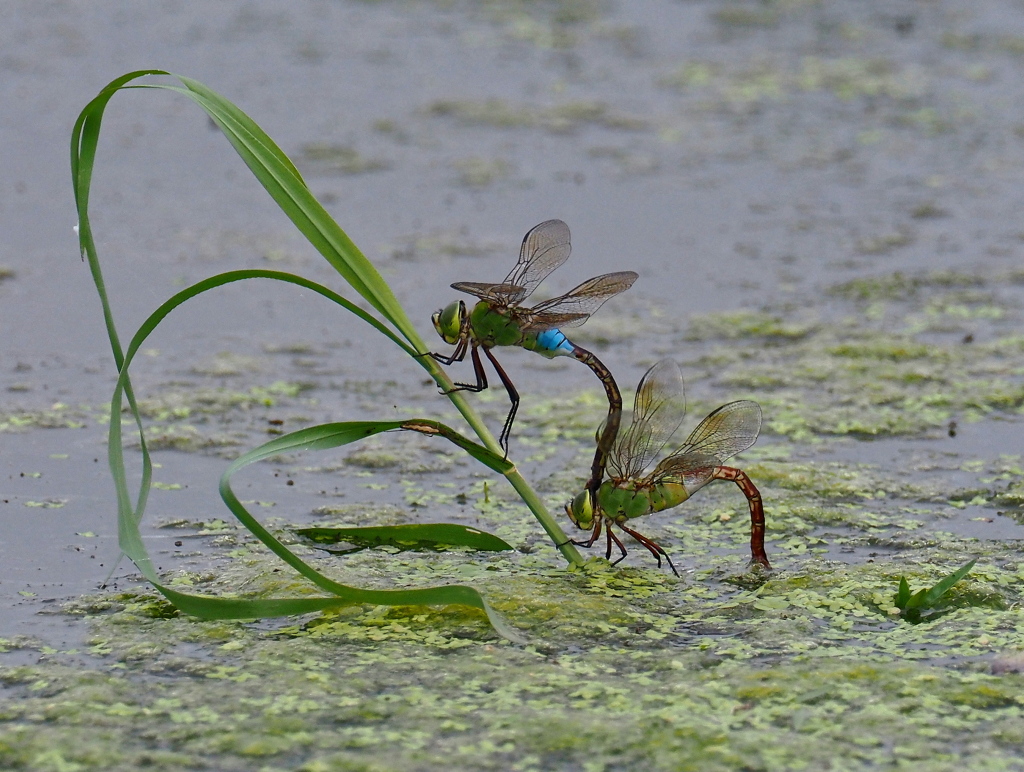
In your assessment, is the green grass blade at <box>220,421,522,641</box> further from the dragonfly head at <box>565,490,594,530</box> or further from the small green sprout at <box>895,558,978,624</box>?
the small green sprout at <box>895,558,978,624</box>

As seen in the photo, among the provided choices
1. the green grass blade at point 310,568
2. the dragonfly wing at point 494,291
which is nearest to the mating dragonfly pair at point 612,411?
the dragonfly wing at point 494,291

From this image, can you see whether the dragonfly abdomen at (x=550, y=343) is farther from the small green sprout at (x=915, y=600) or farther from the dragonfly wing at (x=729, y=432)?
the small green sprout at (x=915, y=600)

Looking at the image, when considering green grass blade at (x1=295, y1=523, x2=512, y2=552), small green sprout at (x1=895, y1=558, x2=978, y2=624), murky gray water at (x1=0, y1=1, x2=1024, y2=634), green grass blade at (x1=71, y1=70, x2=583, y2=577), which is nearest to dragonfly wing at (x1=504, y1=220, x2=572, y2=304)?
green grass blade at (x1=71, y1=70, x2=583, y2=577)

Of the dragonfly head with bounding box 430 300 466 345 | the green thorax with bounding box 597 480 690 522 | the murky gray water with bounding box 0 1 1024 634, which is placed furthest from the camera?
the murky gray water with bounding box 0 1 1024 634

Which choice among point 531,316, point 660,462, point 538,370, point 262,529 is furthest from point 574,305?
point 538,370

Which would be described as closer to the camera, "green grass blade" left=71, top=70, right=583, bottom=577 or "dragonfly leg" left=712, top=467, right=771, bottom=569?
"green grass blade" left=71, top=70, right=583, bottom=577

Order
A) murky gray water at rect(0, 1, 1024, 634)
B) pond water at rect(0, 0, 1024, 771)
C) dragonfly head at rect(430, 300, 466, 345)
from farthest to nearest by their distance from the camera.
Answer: murky gray water at rect(0, 1, 1024, 634), dragonfly head at rect(430, 300, 466, 345), pond water at rect(0, 0, 1024, 771)

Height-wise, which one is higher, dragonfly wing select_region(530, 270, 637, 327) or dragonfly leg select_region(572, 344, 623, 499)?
dragonfly wing select_region(530, 270, 637, 327)

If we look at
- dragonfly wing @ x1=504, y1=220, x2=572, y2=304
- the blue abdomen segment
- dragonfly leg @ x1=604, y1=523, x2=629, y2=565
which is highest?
dragonfly wing @ x1=504, y1=220, x2=572, y2=304
